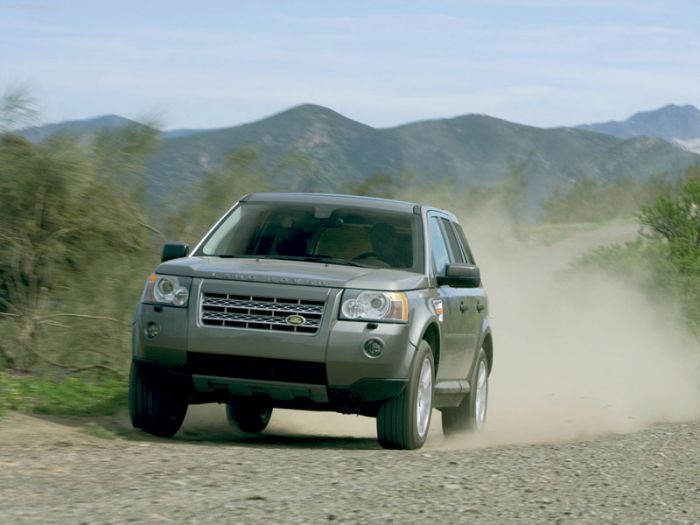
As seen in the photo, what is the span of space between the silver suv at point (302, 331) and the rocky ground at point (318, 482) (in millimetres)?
359

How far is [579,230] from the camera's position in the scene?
59875 millimetres

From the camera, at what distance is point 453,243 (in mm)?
12367

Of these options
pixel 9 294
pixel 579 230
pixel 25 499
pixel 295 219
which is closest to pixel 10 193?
pixel 9 294

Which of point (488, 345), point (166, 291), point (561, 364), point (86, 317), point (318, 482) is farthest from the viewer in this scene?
point (561, 364)

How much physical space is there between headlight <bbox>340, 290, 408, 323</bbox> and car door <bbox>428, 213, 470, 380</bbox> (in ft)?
3.51

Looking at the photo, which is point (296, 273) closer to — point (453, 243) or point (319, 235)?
point (319, 235)

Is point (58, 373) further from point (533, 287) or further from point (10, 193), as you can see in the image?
point (533, 287)

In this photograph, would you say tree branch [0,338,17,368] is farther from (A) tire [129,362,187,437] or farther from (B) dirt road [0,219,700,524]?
(A) tire [129,362,187,437]

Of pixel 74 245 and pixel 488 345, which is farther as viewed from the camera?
pixel 74 245

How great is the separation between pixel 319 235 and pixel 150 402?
197 centimetres

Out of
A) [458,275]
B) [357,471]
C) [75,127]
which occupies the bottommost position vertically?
[357,471]

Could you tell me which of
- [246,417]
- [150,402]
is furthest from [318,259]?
[246,417]

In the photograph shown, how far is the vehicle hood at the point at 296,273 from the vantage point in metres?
9.80

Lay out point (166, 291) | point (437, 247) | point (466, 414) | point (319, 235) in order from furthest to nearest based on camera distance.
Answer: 1. point (466, 414)
2. point (437, 247)
3. point (319, 235)
4. point (166, 291)
